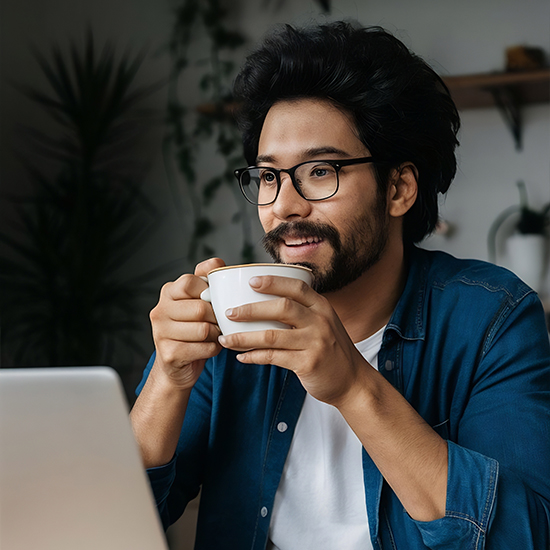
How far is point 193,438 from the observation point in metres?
1.04

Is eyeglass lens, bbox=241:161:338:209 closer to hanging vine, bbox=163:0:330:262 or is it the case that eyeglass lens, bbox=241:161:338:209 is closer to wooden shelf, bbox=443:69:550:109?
wooden shelf, bbox=443:69:550:109

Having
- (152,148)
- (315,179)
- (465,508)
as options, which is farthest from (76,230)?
(465,508)

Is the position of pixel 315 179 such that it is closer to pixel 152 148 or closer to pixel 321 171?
pixel 321 171

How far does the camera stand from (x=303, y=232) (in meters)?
1.02

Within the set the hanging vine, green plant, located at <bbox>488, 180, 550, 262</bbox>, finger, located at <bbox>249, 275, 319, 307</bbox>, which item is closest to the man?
finger, located at <bbox>249, 275, 319, 307</bbox>

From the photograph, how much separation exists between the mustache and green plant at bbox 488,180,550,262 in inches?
71.2

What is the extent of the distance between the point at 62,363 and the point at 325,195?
6.17 ft

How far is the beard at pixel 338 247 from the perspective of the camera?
1.03m

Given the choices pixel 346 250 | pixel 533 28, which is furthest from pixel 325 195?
pixel 533 28

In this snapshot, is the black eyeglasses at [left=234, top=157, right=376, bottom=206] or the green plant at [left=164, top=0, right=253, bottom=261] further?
the green plant at [left=164, top=0, right=253, bottom=261]

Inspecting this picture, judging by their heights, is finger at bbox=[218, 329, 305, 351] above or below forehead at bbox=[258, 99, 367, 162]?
below

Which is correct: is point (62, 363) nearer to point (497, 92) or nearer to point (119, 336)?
point (119, 336)

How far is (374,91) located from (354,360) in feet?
1.99

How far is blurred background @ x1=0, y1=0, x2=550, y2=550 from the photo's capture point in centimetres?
257
